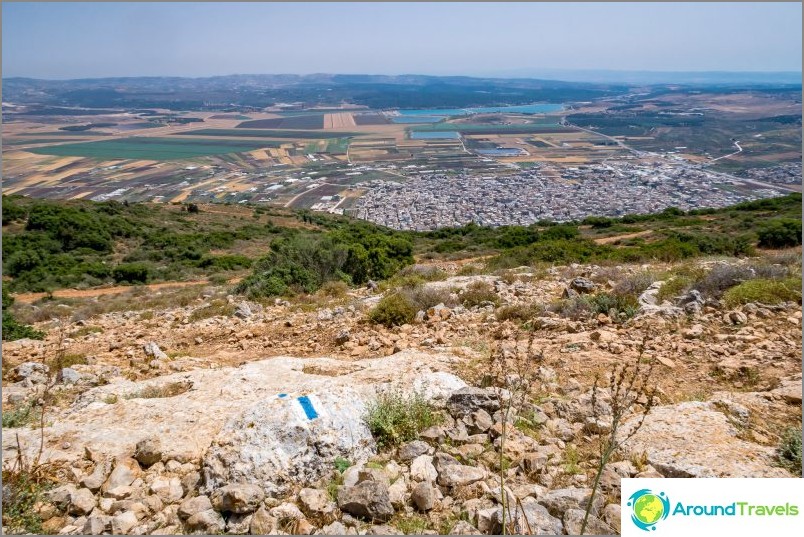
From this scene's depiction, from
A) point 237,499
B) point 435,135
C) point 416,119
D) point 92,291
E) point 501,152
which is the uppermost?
point 416,119

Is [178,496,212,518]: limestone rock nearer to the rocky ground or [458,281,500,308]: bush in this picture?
the rocky ground

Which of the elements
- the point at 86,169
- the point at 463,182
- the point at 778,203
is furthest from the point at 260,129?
the point at 778,203

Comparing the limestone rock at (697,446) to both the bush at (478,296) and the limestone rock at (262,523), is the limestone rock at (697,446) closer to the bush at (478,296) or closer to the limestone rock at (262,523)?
the limestone rock at (262,523)

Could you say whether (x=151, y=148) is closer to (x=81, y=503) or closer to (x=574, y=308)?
(x=574, y=308)

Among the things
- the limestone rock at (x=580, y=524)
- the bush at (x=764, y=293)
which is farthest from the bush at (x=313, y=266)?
the limestone rock at (x=580, y=524)

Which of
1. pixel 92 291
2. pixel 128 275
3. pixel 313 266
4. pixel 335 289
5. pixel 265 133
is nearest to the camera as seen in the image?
pixel 335 289

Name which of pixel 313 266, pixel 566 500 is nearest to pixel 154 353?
pixel 566 500

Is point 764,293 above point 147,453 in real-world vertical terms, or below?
above
